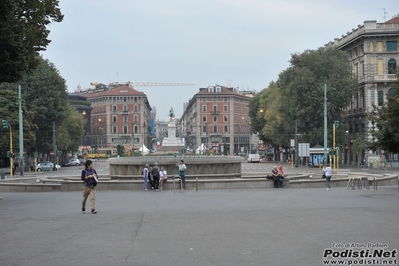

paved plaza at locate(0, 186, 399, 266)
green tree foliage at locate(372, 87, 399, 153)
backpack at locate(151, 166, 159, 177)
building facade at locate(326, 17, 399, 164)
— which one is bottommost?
paved plaza at locate(0, 186, 399, 266)

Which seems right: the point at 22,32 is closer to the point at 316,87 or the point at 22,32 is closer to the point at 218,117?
the point at 316,87

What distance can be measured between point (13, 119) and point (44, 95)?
18.3 feet

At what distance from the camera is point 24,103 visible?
6788 centimetres

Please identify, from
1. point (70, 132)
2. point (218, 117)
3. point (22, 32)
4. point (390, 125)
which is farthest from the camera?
point (218, 117)

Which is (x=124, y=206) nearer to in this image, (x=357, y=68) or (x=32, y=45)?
(x=32, y=45)

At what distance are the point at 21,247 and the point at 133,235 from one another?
2.54 m

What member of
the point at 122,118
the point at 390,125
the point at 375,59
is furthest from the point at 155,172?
the point at 122,118

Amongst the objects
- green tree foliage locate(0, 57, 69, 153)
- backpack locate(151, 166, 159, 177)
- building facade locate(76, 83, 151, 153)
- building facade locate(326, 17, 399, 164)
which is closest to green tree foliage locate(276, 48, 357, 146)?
building facade locate(326, 17, 399, 164)

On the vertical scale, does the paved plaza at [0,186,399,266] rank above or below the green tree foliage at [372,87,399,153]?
below

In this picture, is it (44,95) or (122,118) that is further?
(122,118)

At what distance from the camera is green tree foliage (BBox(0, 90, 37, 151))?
65.9 m

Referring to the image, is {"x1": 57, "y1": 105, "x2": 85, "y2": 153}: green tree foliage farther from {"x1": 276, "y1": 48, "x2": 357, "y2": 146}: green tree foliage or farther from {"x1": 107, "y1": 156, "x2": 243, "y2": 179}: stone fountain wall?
{"x1": 107, "y1": 156, "x2": 243, "y2": 179}: stone fountain wall

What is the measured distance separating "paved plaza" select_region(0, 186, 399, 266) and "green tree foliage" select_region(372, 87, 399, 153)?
6.62 metres

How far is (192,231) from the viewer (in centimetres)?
1363
